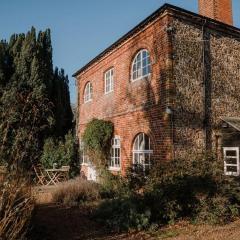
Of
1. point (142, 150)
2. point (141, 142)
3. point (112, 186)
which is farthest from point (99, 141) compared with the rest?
point (112, 186)

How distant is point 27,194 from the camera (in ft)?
20.5

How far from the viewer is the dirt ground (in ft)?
23.3

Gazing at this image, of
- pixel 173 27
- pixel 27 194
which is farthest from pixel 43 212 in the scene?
pixel 173 27

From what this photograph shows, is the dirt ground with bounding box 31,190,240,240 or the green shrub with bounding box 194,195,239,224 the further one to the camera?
the green shrub with bounding box 194,195,239,224

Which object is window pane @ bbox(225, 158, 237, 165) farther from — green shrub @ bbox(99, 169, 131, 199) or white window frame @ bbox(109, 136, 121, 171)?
white window frame @ bbox(109, 136, 121, 171)

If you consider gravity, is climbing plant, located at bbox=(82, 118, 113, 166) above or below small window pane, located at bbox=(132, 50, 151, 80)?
below

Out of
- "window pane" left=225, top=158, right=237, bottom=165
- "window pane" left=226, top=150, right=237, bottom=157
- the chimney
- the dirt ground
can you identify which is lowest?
the dirt ground

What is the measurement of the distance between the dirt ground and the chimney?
1003 centimetres

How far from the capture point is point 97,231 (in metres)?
7.75

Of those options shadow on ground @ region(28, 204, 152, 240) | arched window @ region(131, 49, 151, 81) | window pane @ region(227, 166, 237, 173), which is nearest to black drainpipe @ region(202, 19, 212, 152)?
window pane @ region(227, 166, 237, 173)

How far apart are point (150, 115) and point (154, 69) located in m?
1.81

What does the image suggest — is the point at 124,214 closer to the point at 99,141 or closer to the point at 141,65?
the point at 141,65

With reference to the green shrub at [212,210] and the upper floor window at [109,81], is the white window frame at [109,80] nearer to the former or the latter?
the upper floor window at [109,81]

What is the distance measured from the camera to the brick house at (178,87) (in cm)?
1180
